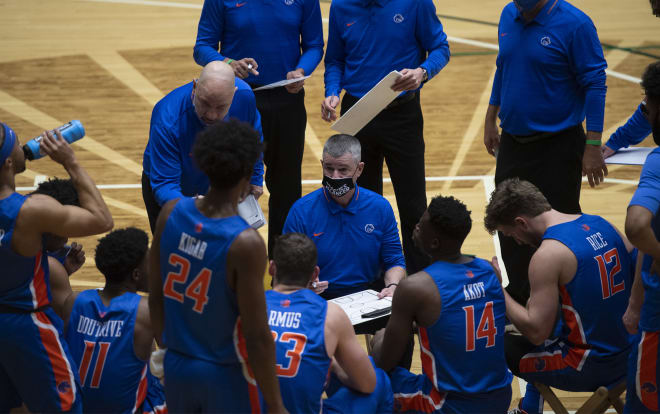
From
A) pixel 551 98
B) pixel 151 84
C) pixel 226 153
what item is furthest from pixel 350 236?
pixel 151 84

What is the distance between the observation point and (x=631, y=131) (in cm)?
425

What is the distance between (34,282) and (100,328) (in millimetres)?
313

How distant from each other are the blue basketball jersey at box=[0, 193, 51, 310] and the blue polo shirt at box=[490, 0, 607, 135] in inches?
110

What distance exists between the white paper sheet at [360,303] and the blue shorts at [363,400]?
388 millimetres

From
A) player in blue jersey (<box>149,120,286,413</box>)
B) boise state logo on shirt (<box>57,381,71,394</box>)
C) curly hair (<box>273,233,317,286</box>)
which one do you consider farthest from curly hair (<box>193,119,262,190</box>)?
boise state logo on shirt (<box>57,381,71,394</box>)

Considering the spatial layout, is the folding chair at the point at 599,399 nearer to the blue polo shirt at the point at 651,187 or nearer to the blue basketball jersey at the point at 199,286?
the blue polo shirt at the point at 651,187

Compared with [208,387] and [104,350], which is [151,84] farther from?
[208,387]

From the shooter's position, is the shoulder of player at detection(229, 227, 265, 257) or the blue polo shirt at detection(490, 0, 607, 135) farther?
the blue polo shirt at detection(490, 0, 607, 135)

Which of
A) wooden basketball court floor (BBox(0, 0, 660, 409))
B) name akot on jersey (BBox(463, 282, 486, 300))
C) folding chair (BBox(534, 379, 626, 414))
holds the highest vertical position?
name akot on jersey (BBox(463, 282, 486, 300))

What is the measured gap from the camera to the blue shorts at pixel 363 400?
304 centimetres

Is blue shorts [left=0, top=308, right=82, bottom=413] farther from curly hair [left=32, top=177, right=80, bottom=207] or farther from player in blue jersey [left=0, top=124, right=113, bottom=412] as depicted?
curly hair [left=32, top=177, right=80, bottom=207]

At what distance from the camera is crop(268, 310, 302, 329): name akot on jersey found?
A: 2.89m

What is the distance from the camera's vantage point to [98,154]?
291 inches

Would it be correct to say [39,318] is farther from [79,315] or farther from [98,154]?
[98,154]
